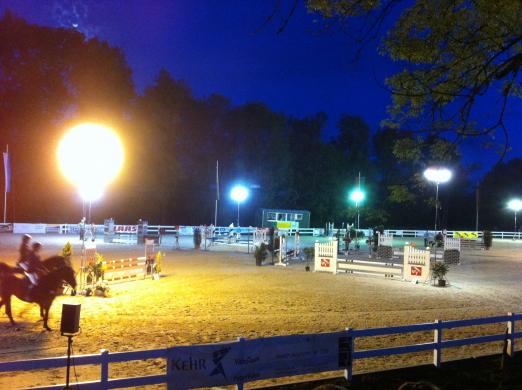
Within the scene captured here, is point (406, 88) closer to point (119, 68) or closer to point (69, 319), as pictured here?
point (69, 319)

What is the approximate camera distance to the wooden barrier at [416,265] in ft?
64.1

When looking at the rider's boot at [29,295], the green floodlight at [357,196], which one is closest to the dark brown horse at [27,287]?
the rider's boot at [29,295]

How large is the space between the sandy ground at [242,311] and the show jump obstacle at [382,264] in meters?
0.48

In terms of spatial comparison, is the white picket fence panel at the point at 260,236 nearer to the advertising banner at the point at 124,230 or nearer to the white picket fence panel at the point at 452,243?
the advertising banner at the point at 124,230

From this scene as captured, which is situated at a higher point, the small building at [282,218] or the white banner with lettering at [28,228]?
the small building at [282,218]

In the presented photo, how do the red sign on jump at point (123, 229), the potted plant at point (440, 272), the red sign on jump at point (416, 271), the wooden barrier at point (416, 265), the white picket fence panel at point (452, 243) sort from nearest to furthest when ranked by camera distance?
the potted plant at point (440, 272)
the wooden barrier at point (416, 265)
the red sign on jump at point (416, 271)
the white picket fence panel at point (452, 243)
the red sign on jump at point (123, 229)

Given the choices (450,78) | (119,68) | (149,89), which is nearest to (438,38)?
(450,78)

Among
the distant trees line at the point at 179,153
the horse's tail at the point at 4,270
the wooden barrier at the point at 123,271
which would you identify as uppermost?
the distant trees line at the point at 179,153

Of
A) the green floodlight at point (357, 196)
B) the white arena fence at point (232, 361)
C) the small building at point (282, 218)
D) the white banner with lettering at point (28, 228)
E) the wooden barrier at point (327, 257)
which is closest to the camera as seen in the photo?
the white arena fence at point (232, 361)

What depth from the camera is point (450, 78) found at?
345 inches

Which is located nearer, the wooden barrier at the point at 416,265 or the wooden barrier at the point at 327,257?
the wooden barrier at the point at 416,265

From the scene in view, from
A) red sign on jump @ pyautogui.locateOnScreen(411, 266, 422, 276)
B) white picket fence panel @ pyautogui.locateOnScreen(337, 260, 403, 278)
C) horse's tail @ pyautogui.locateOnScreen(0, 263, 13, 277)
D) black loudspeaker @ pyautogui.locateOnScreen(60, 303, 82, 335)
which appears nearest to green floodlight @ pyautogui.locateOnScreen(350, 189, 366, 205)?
white picket fence panel @ pyautogui.locateOnScreen(337, 260, 403, 278)

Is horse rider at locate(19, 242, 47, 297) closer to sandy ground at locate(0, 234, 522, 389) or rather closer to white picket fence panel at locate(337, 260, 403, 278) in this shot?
sandy ground at locate(0, 234, 522, 389)

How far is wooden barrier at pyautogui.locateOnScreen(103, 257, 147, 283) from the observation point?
17.0 m
